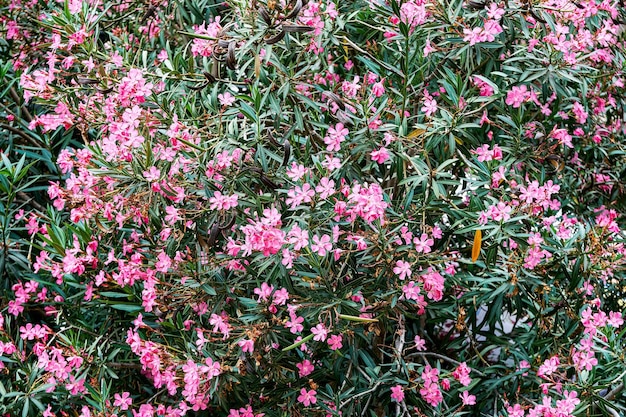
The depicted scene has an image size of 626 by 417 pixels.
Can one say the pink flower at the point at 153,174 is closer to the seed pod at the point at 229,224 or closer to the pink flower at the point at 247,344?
the seed pod at the point at 229,224

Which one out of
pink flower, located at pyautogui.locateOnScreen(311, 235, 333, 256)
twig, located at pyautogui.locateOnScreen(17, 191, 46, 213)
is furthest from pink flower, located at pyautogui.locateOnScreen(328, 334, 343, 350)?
twig, located at pyautogui.locateOnScreen(17, 191, 46, 213)

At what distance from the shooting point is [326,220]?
90.2 inches

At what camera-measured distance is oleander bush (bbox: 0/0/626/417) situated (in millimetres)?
2344

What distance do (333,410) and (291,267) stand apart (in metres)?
0.51

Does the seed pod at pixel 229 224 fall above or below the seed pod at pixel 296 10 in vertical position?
below

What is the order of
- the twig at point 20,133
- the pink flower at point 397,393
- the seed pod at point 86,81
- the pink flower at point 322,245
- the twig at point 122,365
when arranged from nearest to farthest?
the pink flower at point 322,245
the pink flower at point 397,393
the seed pod at point 86,81
the twig at point 122,365
the twig at point 20,133

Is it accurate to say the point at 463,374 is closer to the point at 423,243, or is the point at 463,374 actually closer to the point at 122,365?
the point at 423,243

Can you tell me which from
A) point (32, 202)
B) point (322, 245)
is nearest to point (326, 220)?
point (322, 245)

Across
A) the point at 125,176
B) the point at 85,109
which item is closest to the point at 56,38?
the point at 85,109

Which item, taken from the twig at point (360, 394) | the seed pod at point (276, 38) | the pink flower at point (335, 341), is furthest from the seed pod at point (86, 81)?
the twig at point (360, 394)

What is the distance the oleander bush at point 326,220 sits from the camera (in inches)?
92.3

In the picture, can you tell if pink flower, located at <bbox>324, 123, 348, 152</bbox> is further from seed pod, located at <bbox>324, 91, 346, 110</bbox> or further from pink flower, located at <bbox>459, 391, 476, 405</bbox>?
pink flower, located at <bbox>459, 391, 476, 405</bbox>

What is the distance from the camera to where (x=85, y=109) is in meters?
2.78

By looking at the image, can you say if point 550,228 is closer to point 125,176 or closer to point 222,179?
point 222,179
